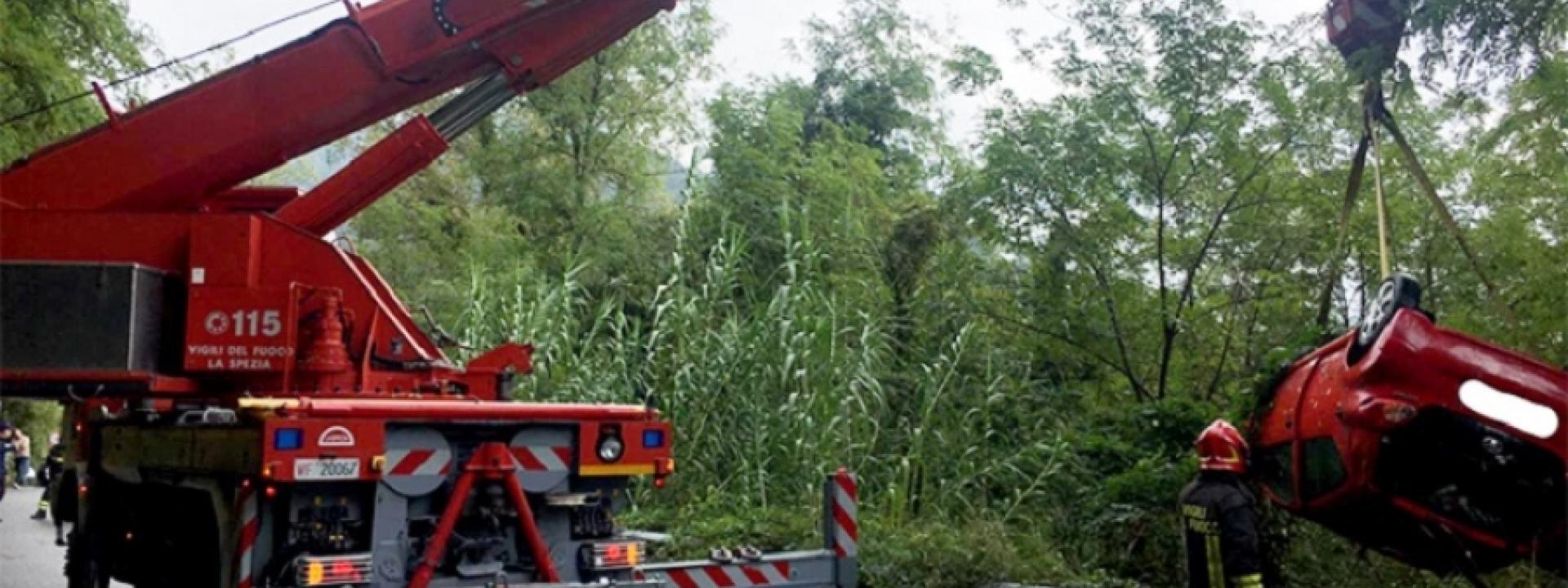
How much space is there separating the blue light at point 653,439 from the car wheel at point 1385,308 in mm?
3375

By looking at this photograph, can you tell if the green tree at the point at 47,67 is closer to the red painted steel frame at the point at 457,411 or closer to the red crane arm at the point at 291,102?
the red crane arm at the point at 291,102

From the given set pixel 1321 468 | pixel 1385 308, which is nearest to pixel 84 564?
pixel 1321 468

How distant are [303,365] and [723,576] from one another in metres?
2.59

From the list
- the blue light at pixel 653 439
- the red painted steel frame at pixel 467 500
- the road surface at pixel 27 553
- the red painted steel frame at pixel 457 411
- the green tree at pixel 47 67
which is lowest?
the road surface at pixel 27 553

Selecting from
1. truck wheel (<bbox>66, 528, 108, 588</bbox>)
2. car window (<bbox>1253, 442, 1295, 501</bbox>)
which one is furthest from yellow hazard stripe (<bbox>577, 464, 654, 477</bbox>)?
truck wheel (<bbox>66, 528, 108, 588</bbox>)

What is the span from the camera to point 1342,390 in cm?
627

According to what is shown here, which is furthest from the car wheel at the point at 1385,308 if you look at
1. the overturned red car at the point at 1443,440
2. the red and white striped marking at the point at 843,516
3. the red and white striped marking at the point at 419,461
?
the red and white striped marking at the point at 419,461

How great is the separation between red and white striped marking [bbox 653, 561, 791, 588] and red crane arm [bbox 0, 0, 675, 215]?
10.7 ft

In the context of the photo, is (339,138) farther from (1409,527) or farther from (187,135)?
(1409,527)

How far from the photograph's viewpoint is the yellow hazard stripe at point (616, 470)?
23.9ft

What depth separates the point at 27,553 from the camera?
15.8 meters

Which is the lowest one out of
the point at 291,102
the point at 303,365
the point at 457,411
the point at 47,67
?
the point at 457,411

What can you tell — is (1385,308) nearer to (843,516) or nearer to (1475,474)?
(1475,474)

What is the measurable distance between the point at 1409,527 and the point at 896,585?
4332 millimetres
